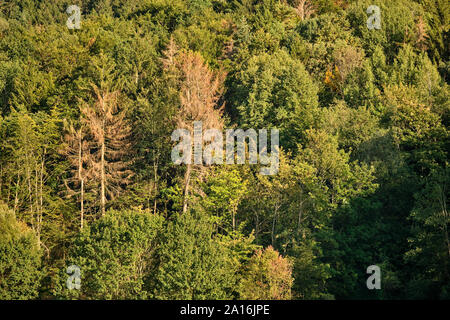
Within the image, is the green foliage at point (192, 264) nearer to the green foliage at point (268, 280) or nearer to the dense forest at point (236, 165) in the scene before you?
the dense forest at point (236, 165)

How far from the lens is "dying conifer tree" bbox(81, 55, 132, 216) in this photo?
2037 inches

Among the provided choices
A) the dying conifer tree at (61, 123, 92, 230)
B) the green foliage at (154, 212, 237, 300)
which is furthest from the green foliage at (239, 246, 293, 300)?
the dying conifer tree at (61, 123, 92, 230)

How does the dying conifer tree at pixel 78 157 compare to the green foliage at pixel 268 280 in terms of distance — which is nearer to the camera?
the green foliage at pixel 268 280

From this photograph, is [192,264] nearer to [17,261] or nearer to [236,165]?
[236,165]

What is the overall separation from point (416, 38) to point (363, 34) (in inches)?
211

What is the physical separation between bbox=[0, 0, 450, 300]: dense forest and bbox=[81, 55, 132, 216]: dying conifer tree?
185 mm

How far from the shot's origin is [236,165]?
49250 millimetres

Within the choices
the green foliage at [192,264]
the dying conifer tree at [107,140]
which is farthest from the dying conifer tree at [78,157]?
the green foliage at [192,264]

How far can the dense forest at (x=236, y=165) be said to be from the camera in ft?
136

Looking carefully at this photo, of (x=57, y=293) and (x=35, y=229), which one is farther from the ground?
(x=35, y=229)

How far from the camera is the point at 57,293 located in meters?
40.3

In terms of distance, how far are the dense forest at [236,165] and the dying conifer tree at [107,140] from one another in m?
0.19
